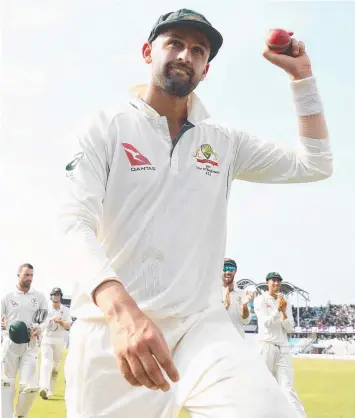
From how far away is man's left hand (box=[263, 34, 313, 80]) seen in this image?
9.94ft

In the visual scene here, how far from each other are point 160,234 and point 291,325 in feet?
28.8

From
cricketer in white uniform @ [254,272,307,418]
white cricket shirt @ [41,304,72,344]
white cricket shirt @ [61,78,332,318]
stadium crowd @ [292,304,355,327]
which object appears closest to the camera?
white cricket shirt @ [61,78,332,318]

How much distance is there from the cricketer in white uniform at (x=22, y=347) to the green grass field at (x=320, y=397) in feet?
2.67

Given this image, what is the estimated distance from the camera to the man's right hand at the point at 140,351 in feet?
6.14

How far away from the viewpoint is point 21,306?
10.6 meters

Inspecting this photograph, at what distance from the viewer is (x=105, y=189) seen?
8.98ft

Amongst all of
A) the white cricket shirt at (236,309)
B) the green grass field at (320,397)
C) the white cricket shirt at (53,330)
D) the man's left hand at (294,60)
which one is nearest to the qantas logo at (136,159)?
the man's left hand at (294,60)

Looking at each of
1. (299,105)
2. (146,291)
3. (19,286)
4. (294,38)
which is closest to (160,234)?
(146,291)

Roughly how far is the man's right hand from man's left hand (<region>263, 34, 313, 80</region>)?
1504 mm

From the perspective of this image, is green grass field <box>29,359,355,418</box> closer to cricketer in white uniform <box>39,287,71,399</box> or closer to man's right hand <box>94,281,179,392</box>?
cricketer in white uniform <box>39,287,71,399</box>

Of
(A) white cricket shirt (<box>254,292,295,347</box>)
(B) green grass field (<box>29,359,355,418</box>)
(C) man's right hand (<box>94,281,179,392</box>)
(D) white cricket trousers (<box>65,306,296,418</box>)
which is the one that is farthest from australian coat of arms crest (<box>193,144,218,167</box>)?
(A) white cricket shirt (<box>254,292,295,347</box>)

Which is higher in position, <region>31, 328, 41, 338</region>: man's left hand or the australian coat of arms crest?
the australian coat of arms crest

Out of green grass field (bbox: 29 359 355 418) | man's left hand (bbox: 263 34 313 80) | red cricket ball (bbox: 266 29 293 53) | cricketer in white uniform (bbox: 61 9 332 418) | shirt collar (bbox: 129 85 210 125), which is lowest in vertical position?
green grass field (bbox: 29 359 355 418)

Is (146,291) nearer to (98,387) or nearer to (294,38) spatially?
(98,387)
